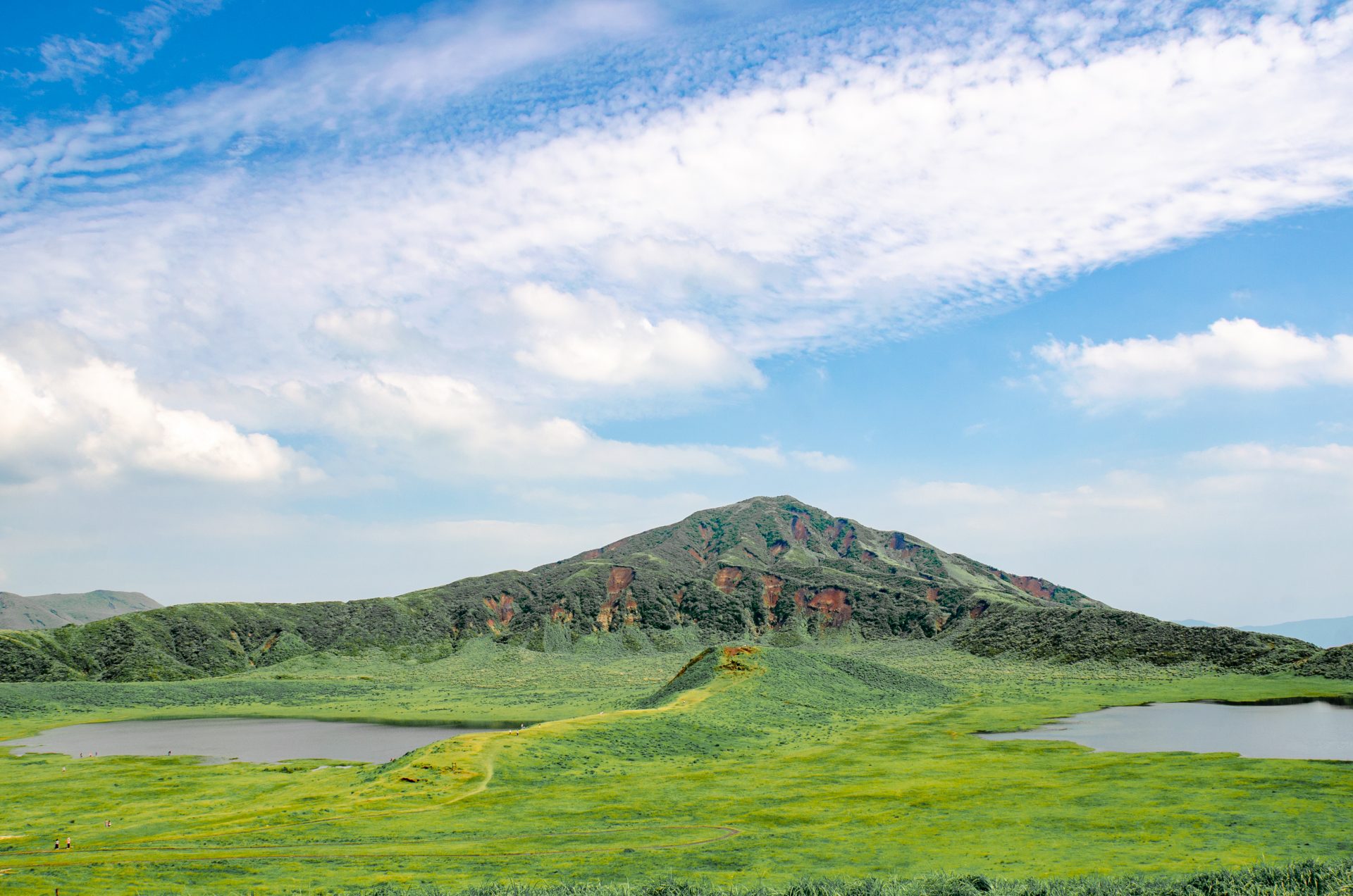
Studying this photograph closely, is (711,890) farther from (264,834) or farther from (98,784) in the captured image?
(98,784)

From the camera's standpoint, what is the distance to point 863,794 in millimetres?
58625

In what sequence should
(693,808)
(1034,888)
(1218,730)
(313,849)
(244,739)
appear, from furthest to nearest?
(244,739) → (1218,730) → (693,808) → (313,849) → (1034,888)

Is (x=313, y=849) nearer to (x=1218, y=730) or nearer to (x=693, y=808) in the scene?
(x=693, y=808)

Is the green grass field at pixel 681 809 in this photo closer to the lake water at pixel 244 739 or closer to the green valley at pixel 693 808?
the green valley at pixel 693 808

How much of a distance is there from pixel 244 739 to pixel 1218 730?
11774 centimetres

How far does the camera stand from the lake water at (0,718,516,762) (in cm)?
9331

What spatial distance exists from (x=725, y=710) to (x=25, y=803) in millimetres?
66688

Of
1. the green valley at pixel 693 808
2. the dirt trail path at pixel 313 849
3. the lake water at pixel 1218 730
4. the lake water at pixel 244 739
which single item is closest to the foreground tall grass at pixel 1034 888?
the green valley at pixel 693 808

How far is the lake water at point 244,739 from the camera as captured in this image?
306 feet

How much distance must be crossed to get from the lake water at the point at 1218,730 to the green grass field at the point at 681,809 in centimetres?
622

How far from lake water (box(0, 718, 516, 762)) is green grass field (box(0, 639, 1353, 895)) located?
31.2ft

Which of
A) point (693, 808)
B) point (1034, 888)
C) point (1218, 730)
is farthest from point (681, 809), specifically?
point (1218, 730)

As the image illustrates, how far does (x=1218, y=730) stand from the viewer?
9044cm

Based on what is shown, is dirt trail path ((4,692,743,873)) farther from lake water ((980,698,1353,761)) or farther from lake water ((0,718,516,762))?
lake water ((980,698,1353,761))
